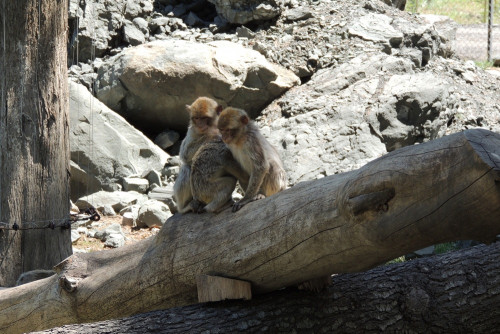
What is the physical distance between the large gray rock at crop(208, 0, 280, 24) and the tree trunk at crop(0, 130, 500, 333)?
298 inches

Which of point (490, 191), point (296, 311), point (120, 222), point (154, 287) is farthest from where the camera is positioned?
point (120, 222)

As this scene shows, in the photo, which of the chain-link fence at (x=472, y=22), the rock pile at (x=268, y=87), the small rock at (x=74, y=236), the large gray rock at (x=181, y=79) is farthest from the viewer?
the chain-link fence at (x=472, y=22)

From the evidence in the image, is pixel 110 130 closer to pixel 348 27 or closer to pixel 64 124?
pixel 64 124

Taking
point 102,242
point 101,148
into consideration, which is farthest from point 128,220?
point 101,148

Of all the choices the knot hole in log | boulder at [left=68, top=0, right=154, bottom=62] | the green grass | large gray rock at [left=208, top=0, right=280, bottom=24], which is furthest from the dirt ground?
the green grass

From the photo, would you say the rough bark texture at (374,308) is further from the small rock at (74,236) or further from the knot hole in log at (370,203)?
the small rock at (74,236)

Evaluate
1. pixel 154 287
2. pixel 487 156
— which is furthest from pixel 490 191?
pixel 154 287

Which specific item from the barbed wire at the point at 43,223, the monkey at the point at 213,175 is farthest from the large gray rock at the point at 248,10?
the monkey at the point at 213,175

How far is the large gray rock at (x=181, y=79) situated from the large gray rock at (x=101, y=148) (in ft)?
1.66

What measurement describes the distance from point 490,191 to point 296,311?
6.69ft

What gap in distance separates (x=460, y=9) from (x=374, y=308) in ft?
57.9

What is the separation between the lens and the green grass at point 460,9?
19.9m

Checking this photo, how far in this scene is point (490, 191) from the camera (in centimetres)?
355

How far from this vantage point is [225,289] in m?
4.97
